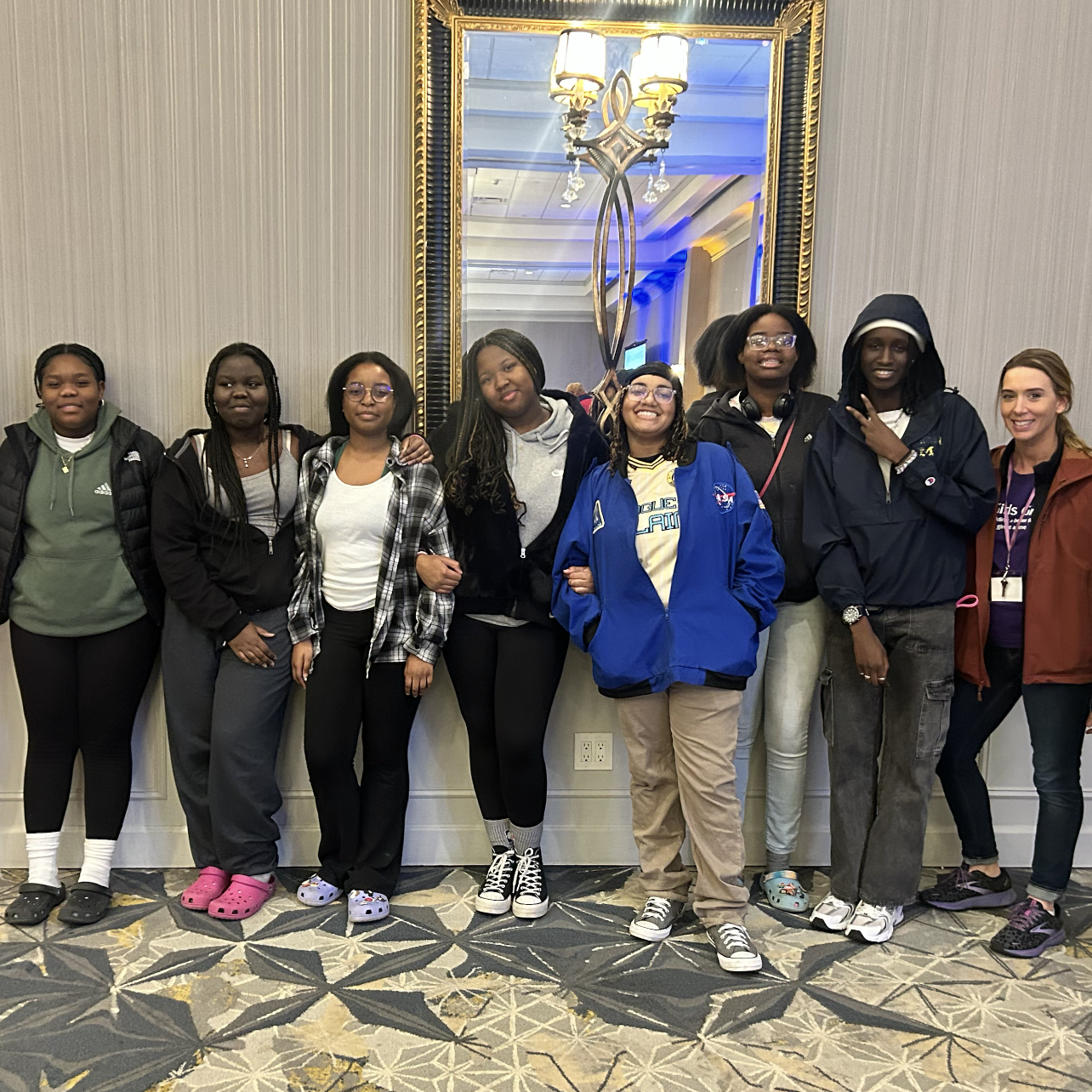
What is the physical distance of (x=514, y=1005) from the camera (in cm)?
214

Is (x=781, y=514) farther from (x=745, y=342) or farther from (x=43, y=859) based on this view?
(x=43, y=859)

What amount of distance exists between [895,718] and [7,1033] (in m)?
2.21

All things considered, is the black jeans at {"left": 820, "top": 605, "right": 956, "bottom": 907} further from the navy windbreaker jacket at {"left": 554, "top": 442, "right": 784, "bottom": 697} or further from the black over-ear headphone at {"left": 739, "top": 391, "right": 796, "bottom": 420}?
the black over-ear headphone at {"left": 739, "top": 391, "right": 796, "bottom": 420}

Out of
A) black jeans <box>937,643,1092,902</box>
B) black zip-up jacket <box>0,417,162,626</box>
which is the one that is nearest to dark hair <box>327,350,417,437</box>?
black zip-up jacket <box>0,417,162,626</box>

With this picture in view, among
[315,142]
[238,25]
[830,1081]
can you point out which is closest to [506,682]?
[830,1081]

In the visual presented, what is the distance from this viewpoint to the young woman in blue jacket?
2309mm

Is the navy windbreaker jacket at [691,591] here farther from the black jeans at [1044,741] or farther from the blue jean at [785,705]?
the black jeans at [1044,741]

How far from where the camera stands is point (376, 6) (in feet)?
8.64

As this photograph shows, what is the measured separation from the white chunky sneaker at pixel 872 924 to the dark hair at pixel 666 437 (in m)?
1.29

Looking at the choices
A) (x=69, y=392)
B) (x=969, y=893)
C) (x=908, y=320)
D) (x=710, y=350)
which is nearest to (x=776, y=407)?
(x=710, y=350)

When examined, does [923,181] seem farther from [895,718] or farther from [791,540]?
[895,718]

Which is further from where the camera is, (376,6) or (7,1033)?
(376,6)

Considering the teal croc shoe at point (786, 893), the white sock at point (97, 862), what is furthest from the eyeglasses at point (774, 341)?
the white sock at point (97, 862)

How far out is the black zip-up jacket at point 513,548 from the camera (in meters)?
2.50
